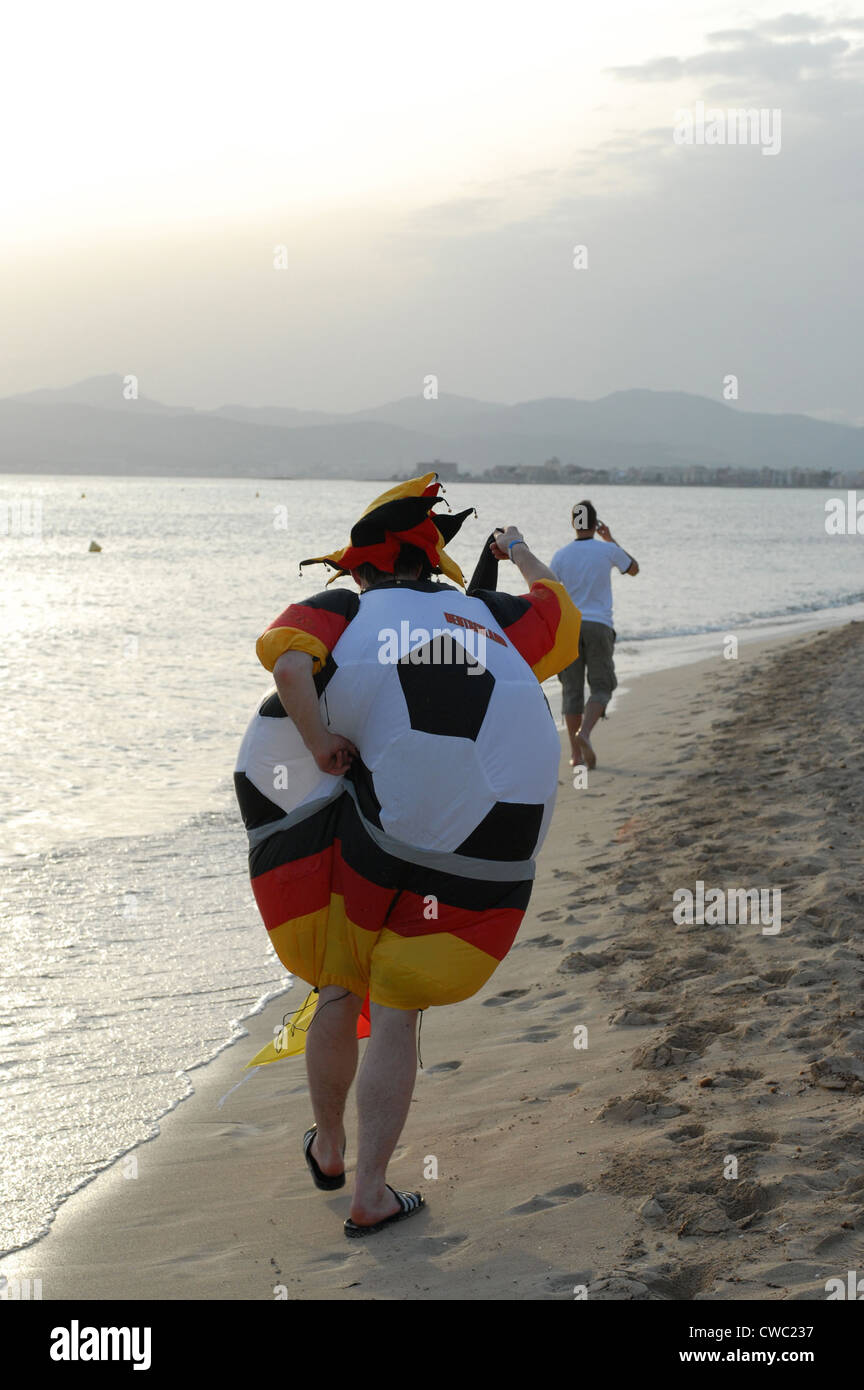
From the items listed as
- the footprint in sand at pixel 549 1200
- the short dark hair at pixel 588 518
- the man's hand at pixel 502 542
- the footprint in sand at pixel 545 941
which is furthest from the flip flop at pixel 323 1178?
the short dark hair at pixel 588 518

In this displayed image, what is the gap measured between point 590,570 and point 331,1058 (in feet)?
20.4

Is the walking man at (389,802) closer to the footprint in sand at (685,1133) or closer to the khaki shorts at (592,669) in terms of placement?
the footprint in sand at (685,1133)

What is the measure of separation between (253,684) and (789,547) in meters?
41.7

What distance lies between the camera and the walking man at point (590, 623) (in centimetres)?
913

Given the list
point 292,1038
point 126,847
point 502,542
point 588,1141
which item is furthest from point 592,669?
point 588,1141

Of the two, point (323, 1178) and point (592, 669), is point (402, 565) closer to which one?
point (323, 1178)

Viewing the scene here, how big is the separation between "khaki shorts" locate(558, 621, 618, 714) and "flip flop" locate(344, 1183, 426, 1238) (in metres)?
6.30

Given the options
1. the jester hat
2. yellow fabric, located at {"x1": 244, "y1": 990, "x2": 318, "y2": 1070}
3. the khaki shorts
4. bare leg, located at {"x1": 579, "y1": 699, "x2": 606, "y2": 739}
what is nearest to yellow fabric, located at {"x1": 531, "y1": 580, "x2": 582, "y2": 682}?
the jester hat

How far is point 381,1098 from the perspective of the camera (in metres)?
3.24

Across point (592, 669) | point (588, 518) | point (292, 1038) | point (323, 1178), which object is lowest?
point (323, 1178)

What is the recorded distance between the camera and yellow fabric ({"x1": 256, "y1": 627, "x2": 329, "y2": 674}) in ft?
10.1

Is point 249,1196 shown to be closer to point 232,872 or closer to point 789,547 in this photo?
point 232,872

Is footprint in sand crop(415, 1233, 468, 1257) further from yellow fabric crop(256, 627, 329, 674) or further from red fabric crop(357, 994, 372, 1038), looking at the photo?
yellow fabric crop(256, 627, 329, 674)

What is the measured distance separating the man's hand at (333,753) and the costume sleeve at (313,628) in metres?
0.18
